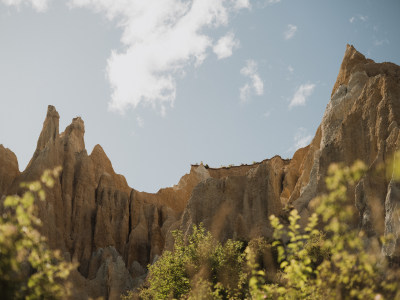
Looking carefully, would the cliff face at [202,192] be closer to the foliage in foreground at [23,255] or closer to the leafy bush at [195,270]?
the leafy bush at [195,270]

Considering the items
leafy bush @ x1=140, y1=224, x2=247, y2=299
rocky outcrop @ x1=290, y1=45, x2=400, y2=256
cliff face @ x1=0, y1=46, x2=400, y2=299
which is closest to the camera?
rocky outcrop @ x1=290, y1=45, x2=400, y2=256

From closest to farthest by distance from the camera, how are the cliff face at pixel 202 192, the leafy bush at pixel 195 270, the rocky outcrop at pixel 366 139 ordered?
the rocky outcrop at pixel 366 139 → the leafy bush at pixel 195 270 → the cliff face at pixel 202 192

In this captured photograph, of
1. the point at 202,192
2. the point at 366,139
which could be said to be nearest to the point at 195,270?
the point at 202,192

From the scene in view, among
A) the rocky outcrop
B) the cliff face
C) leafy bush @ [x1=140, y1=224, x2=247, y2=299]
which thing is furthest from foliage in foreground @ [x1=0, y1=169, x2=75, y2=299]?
leafy bush @ [x1=140, y1=224, x2=247, y2=299]

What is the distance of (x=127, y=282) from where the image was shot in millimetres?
47500

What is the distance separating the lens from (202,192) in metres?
47.3

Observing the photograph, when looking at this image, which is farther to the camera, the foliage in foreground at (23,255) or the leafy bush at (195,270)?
the leafy bush at (195,270)

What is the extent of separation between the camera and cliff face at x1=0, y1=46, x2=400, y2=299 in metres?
33.7

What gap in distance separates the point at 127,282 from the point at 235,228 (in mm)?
14201

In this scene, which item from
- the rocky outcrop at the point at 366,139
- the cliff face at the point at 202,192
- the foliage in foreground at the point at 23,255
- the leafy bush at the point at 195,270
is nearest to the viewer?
the foliage in foreground at the point at 23,255

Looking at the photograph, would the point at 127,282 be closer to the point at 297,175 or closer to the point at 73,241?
the point at 73,241

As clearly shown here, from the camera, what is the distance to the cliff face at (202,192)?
111ft

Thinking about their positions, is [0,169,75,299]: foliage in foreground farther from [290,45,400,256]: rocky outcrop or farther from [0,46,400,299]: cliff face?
[290,45,400,256]: rocky outcrop

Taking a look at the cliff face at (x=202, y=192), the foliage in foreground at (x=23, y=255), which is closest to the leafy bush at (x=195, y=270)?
the cliff face at (x=202, y=192)
